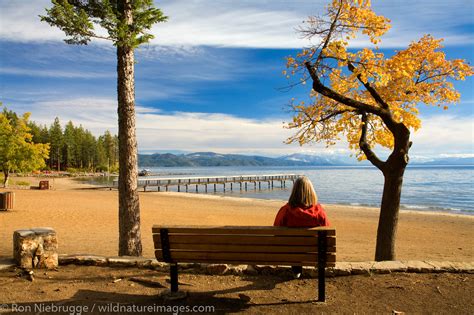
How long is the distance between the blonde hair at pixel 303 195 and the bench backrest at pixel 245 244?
16.4 inches

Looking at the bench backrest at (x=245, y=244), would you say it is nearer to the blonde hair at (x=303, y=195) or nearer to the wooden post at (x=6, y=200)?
the blonde hair at (x=303, y=195)

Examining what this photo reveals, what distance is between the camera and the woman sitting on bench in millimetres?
4337

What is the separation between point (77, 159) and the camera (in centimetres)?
10094

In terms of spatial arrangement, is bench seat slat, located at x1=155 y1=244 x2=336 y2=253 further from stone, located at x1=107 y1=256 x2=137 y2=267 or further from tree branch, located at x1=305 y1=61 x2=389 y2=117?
tree branch, located at x1=305 y1=61 x2=389 y2=117

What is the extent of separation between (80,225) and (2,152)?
1248 inches

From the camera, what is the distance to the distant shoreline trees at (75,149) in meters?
90.4

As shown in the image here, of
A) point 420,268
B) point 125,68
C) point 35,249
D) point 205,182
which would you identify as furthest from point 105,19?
point 205,182

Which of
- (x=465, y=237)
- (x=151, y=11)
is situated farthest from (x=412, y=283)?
(x=465, y=237)

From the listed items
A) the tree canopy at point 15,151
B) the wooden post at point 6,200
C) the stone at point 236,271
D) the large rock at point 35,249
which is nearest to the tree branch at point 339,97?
the stone at point 236,271

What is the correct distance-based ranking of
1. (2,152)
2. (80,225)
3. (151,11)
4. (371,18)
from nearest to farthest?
1. (371,18)
2. (151,11)
3. (80,225)
4. (2,152)

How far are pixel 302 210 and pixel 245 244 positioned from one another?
763mm

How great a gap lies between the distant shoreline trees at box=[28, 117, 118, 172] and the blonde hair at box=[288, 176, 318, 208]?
91.1 meters

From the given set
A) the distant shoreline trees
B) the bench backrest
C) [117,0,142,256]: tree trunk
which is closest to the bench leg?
the bench backrest

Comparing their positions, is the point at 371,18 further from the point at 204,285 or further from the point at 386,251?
the point at 204,285
